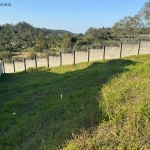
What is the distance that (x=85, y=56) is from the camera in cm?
1426

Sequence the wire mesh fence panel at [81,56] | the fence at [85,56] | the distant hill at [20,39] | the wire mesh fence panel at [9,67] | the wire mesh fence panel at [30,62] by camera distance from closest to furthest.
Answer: the fence at [85,56] < the wire mesh fence panel at [81,56] < the wire mesh fence panel at [30,62] < the wire mesh fence panel at [9,67] < the distant hill at [20,39]

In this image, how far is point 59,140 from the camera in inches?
99.7

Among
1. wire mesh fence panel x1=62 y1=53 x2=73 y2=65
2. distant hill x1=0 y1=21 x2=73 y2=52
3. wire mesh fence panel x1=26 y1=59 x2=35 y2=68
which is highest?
distant hill x1=0 y1=21 x2=73 y2=52

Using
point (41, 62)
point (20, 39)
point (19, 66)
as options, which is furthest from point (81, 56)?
point (20, 39)

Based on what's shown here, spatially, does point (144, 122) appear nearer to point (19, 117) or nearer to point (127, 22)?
point (19, 117)

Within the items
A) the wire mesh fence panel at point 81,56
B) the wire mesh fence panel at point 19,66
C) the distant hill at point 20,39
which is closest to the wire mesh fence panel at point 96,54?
the wire mesh fence panel at point 81,56

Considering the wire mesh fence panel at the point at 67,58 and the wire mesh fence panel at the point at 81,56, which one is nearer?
the wire mesh fence panel at the point at 81,56

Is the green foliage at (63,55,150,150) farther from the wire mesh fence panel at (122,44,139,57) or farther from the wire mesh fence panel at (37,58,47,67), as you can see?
the wire mesh fence panel at (37,58,47,67)

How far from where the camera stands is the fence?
12.2 metres

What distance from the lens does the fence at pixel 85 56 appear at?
40.1 ft

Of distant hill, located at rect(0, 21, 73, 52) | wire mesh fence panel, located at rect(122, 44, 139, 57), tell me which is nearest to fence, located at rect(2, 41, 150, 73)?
wire mesh fence panel, located at rect(122, 44, 139, 57)

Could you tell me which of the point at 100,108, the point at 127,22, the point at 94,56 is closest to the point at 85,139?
the point at 100,108

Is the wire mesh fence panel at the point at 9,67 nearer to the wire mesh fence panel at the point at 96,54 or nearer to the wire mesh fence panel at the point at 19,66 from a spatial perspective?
the wire mesh fence panel at the point at 19,66

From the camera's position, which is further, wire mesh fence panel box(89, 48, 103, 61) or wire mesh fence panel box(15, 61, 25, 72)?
wire mesh fence panel box(15, 61, 25, 72)
